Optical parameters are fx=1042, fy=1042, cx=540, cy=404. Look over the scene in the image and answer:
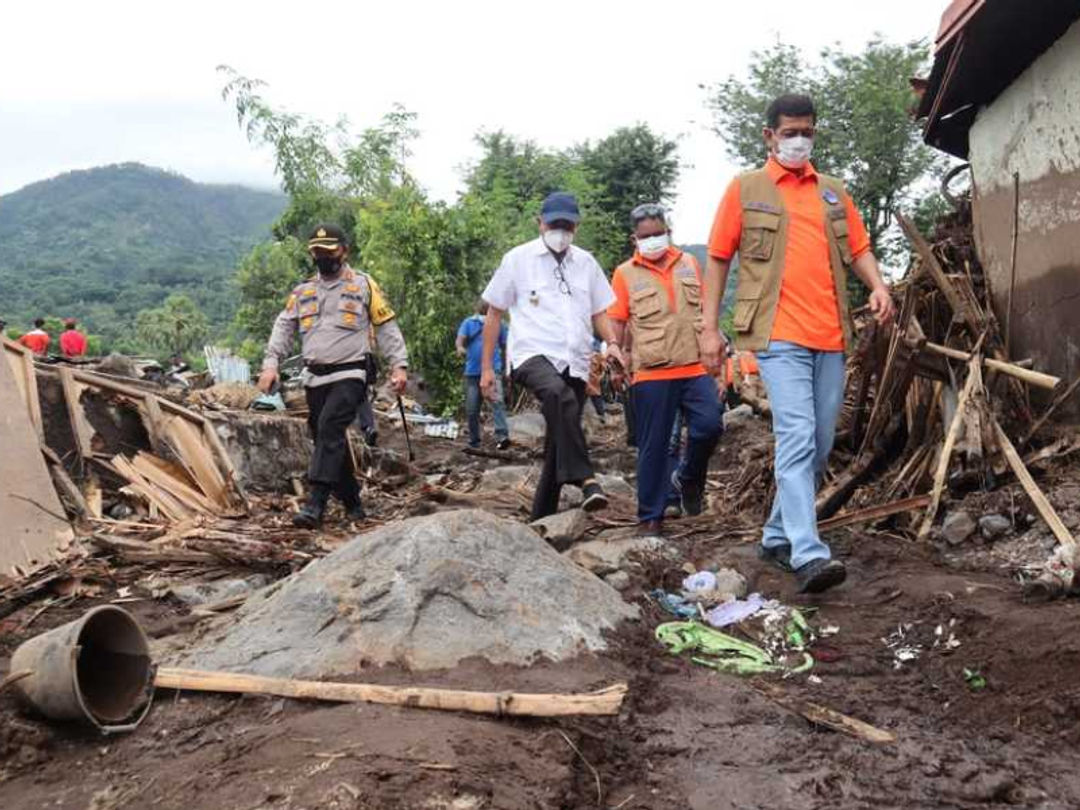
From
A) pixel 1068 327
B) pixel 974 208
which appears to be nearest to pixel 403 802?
pixel 1068 327

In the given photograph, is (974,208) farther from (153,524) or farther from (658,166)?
(658,166)

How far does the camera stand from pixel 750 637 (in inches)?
159

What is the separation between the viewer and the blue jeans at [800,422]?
172 inches

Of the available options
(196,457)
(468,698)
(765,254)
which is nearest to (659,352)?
(765,254)

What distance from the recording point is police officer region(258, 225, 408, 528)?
21.6ft

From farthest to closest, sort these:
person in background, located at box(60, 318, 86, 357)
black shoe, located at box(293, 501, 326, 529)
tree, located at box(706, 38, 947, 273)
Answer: tree, located at box(706, 38, 947, 273), person in background, located at box(60, 318, 86, 357), black shoe, located at box(293, 501, 326, 529)

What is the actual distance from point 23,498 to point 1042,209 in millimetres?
5917

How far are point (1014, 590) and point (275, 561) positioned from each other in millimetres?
3514

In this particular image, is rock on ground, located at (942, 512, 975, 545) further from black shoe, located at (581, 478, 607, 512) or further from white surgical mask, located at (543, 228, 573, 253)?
white surgical mask, located at (543, 228, 573, 253)

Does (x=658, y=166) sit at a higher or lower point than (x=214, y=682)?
higher

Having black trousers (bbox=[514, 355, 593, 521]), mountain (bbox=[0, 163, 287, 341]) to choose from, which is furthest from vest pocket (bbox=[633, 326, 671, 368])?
mountain (bbox=[0, 163, 287, 341])

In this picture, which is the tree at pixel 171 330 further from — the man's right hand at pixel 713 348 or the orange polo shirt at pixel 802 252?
the orange polo shirt at pixel 802 252

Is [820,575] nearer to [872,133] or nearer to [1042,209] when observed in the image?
[1042,209]

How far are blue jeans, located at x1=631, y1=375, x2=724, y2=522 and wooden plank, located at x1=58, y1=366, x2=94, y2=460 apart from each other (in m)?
3.52
